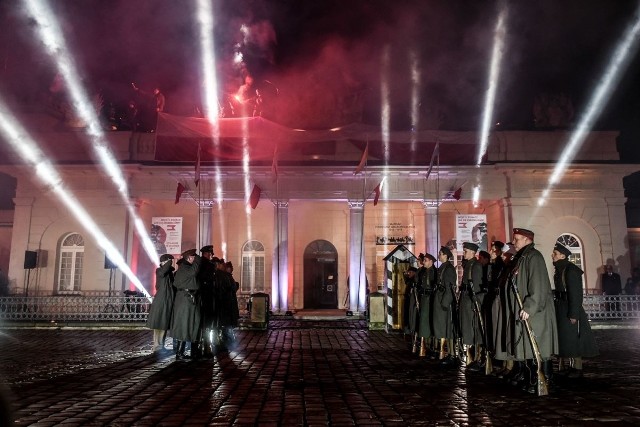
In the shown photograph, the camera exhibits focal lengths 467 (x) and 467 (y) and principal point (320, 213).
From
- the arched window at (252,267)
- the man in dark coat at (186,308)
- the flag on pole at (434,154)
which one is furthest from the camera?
the arched window at (252,267)

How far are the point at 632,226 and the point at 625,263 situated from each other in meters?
4.53

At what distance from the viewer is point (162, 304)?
1005 centimetres

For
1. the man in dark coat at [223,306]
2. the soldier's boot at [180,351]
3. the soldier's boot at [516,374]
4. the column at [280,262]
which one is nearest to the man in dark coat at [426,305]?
the soldier's boot at [516,374]

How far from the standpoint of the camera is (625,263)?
21.5m

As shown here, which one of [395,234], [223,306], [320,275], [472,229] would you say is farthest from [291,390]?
[395,234]

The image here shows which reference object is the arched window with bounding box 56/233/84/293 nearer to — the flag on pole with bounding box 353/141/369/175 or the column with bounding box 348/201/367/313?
the column with bounding box 348/201/367/313

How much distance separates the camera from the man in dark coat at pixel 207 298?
32.5 feet

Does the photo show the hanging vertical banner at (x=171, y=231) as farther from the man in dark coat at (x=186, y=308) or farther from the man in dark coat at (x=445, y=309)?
the man in dark coat at (x=445, y=309)

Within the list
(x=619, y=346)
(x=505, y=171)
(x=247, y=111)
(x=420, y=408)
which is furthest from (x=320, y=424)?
(x=247, y=111)

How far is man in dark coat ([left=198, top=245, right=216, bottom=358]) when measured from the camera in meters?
9.90

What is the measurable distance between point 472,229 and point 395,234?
539cm

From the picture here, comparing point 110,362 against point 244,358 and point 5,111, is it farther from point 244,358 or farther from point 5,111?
point 5,111

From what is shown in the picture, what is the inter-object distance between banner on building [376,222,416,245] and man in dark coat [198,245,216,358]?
15.8 m

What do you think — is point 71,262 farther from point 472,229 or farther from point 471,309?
point 471,309
